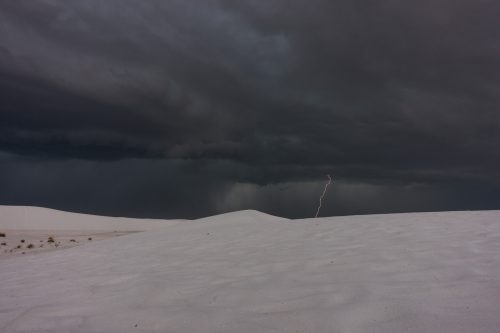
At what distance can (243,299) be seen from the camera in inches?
177

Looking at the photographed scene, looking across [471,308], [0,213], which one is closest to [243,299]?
[471,308]

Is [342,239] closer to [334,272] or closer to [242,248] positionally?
[242,248]

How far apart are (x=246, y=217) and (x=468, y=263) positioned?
1189cm

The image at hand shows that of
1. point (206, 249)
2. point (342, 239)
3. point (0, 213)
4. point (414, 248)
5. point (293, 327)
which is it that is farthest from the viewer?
point (0, 213)

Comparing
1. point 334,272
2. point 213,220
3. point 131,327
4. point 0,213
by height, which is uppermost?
point 0,213

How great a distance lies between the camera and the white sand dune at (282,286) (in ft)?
12.1

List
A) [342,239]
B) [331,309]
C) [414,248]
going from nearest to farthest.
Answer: [331,309] → [414,248] → [342,239]

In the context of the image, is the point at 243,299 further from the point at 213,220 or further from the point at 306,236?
the point at 213,220

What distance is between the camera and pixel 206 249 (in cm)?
853

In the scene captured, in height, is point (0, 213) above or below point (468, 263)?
above

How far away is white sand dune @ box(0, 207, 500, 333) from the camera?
12.1 feet

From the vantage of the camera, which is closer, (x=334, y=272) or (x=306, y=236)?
(x=334, y=272)

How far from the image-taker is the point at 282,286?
192 inches

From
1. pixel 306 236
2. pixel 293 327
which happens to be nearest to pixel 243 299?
pixel 293 327
